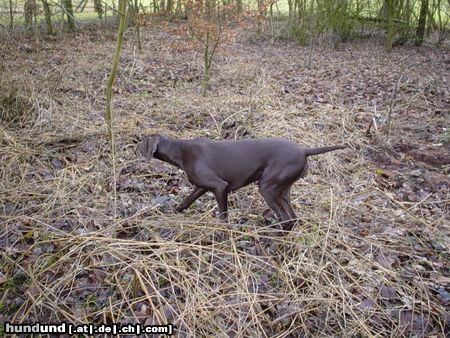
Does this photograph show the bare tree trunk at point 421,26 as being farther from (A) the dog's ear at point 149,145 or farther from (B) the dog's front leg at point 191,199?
(A) the dog's ear at point 149,145

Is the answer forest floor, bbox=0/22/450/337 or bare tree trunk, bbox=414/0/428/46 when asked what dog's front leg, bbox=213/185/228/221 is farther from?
bare tree trunk, bbox=414/0/428/46

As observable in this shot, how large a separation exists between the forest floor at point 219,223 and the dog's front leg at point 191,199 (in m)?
0.10

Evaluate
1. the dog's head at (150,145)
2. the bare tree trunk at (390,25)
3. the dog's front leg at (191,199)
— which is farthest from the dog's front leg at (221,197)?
the bare tree trunk at (390,25)

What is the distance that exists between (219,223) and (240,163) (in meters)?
0.54

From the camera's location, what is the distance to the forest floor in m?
2.88

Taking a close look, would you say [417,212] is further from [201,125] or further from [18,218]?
[18,218]

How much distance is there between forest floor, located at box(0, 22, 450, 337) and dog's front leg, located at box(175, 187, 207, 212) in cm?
10

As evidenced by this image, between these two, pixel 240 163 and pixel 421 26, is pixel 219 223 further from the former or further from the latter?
pixel 421 26

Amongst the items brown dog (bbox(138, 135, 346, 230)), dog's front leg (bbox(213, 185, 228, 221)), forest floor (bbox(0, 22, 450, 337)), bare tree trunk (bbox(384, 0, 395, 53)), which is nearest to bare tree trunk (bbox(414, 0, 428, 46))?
bare tree trunk (bbox(384, 0, 395, 53))

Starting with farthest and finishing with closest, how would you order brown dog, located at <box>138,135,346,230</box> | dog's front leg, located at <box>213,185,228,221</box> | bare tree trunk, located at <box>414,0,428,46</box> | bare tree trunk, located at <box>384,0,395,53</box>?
bare tree trunk, located at <box>414,0,428,46</box> < bare tree trunk, located at <box>384,0,395,53</box> < dog's front leg, located at <box>213,185,228,221</box> < brown dog, located at <box>138,135,346,230</box>

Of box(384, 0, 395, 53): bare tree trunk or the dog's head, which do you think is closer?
the dog's head

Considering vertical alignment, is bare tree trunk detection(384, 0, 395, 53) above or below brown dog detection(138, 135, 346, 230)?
above

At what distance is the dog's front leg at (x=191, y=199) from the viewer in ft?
12.8

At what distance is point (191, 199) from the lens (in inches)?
156
